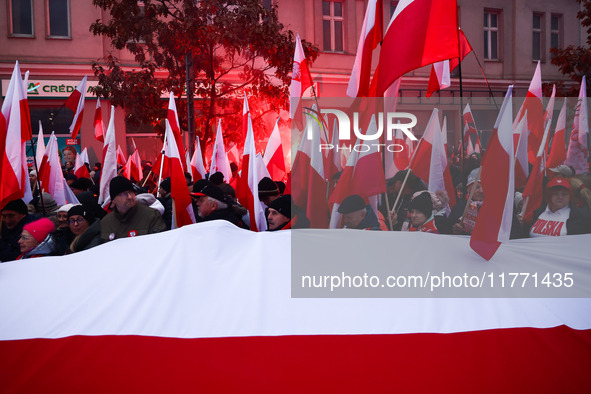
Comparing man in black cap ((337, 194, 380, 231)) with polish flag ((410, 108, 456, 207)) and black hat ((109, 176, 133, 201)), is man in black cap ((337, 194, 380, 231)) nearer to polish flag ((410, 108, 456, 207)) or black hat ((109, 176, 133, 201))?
black hat ((109, 176, 133, 201))

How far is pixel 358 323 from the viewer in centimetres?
228

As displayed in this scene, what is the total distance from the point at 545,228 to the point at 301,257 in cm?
348

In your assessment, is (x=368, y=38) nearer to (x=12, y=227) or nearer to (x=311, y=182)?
(x=311, y=182)

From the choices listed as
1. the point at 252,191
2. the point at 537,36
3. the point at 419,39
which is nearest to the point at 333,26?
the point at 537,36

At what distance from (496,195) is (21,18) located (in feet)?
64.9

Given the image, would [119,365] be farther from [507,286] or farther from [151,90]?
[151,90]

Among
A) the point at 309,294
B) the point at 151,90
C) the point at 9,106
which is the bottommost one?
the point at 309,294

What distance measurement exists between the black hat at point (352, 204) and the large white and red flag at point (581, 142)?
495 centimetres

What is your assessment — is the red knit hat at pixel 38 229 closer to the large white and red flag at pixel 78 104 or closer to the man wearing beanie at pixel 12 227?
the man wearing beanie at pixel 12 227

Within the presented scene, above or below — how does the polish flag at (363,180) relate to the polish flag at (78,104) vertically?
below

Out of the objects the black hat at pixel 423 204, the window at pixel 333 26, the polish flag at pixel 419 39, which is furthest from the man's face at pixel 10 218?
the window at pixel 333 26

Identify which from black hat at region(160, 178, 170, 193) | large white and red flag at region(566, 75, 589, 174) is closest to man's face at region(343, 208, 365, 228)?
black hat at region(160, 178, 170, 193)

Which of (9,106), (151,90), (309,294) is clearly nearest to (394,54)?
(309,294)

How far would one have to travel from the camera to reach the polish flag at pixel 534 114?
7859 millimetres
